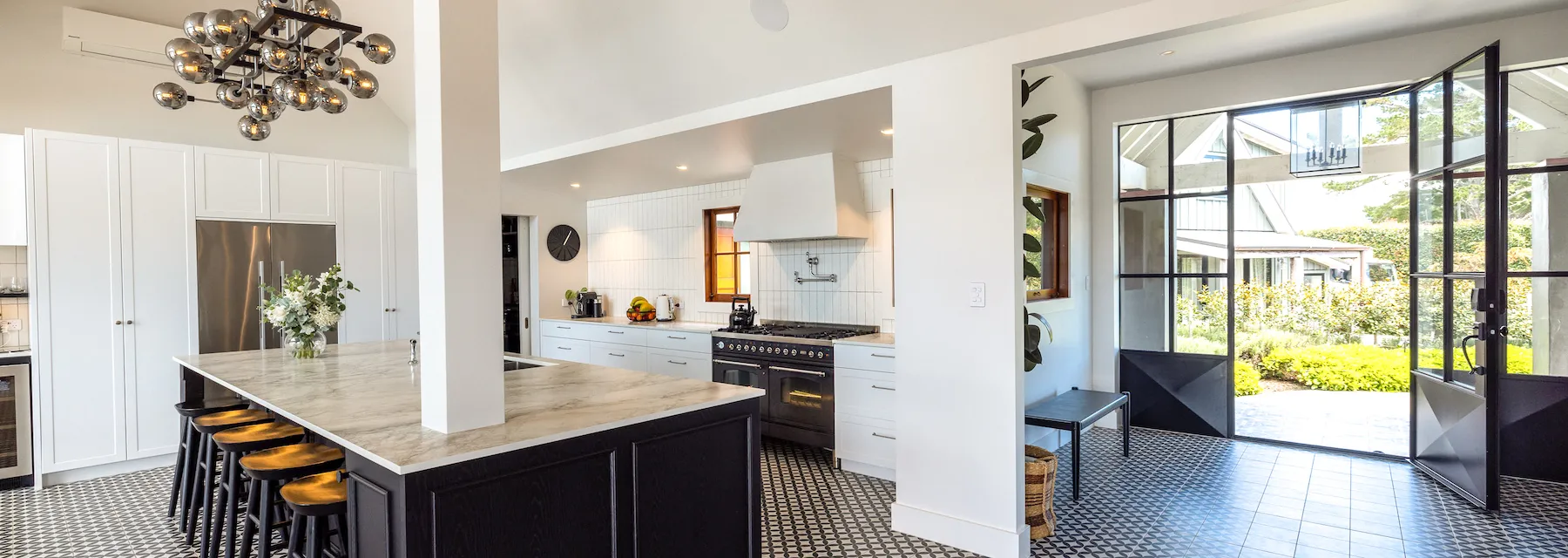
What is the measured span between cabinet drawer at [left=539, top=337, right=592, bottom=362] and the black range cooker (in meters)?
1.86

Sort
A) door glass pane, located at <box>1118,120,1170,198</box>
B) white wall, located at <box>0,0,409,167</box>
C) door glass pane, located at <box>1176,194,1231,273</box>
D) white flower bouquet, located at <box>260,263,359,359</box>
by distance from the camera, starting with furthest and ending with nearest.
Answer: door glass pane, located at <box>1118,120,1170,198</box>
door glass pane, located at <box>1176,194,1231,273</box>
white wall, located at <box>0,0,409,167</box>
white flower bouquet, located at <box>260,263,359,359</box>

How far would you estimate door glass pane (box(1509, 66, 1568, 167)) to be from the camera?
338cm

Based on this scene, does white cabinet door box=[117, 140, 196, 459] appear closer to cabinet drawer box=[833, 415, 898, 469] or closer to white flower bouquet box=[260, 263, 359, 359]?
white flower bouquet box=[260, 263, 359, 359]

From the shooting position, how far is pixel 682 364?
205 inches

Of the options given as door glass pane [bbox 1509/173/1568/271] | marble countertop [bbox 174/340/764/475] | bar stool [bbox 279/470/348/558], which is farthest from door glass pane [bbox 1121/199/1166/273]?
bar stool [bbox 279/470/348/558]

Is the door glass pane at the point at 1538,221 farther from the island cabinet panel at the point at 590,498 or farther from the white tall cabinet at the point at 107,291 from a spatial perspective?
the white tall cabinet at the point at 107,291

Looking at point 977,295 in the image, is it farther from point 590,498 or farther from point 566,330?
point 566,330

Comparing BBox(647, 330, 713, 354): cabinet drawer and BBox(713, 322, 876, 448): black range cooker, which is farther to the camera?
BBox(647, 330, 713, 354): cabinet drawer

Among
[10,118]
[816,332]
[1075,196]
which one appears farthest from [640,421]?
[10,118]

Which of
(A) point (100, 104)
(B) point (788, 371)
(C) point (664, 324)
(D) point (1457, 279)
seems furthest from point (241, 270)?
(D) point (1457, 279)

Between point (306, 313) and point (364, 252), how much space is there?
1823 millimetres

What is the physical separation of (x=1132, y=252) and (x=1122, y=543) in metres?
2.67

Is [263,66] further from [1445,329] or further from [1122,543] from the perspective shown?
[1445,329]

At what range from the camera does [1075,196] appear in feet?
15.8
